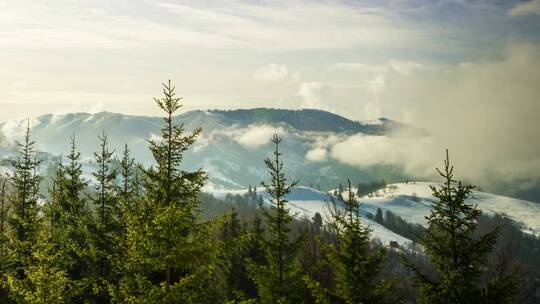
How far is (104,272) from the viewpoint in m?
29.1

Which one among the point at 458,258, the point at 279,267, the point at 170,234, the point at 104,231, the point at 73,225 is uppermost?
the point at 170,234

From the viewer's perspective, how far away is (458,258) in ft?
66.8

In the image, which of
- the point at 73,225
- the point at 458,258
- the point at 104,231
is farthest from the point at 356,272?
the point at 73,225

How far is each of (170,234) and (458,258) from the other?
11.7 m

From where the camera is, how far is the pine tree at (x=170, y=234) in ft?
54.0

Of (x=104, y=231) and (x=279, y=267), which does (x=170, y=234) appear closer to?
(x=279, y=267)

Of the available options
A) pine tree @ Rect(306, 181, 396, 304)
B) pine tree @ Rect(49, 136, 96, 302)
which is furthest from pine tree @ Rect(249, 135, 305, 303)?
pine tree @ Rect(49, 136, 96, 302)

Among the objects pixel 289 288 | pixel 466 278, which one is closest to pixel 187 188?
pixel 289 288

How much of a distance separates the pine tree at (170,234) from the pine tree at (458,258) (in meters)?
8.71

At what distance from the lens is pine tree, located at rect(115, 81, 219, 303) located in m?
16.5

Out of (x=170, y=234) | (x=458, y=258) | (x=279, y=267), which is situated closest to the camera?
(x=170, y=234)

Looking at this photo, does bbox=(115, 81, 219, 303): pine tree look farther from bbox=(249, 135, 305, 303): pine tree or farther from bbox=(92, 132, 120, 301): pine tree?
bbox=(92, 132, 120, 301): pine tree

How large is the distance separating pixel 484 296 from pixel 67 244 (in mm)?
21010

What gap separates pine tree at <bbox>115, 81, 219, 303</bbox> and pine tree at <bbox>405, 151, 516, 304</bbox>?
871 centimetres
